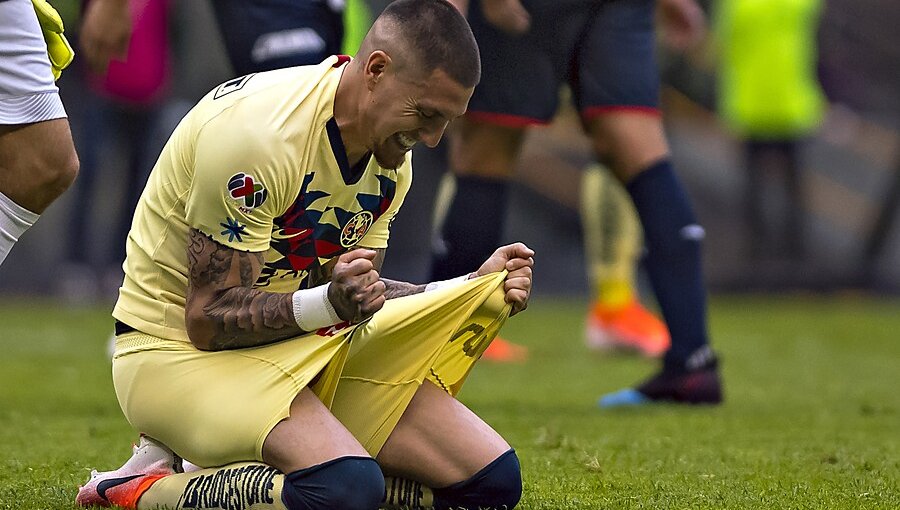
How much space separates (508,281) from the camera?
11.6ft

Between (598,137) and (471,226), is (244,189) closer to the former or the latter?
(471,226)

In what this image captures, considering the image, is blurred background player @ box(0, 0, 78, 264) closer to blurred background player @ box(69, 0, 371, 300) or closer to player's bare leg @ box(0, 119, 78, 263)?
player's bare leg @ box(0, 119, 78, 263)

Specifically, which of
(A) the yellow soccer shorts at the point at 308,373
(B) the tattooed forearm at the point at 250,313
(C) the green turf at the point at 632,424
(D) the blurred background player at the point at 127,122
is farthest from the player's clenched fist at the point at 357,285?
(D) the blurred background player at the point at 127,122

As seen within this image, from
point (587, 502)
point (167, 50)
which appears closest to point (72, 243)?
point (167, 50)

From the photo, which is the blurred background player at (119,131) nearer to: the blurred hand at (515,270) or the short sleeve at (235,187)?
the blurred hand at (515,270)

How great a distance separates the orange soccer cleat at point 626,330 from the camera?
23.1 feet

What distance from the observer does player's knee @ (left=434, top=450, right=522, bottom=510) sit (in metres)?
3.42

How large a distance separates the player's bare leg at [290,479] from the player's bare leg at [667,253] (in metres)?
2.10

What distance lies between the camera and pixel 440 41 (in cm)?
326

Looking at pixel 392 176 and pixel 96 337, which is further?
pixel 96 337

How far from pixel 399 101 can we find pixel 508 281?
52 centimetres

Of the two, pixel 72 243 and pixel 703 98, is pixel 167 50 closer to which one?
pixel 72 243

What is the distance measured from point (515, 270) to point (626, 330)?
363 cm

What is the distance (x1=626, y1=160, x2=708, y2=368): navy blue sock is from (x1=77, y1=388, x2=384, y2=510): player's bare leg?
6.97 ft
